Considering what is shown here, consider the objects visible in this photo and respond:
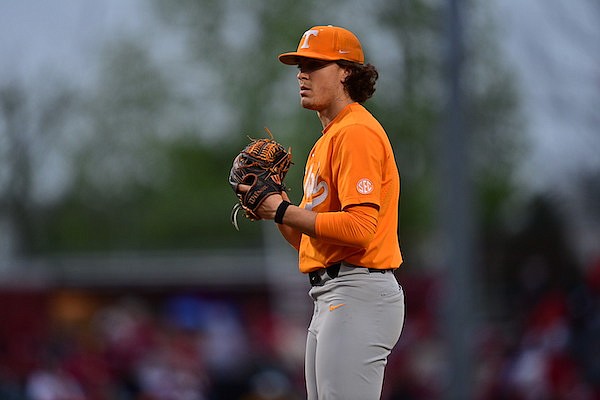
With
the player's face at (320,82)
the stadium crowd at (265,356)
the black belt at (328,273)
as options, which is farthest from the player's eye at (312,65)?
the stadium crowd at (265,356)

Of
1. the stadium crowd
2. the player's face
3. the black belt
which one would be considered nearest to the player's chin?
the player's face

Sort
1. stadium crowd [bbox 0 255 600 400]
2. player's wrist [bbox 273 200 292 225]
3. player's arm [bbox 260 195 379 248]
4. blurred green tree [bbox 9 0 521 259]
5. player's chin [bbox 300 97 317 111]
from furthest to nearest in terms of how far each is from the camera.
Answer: blurred green tree [bbox 9 0 521 259] < stadium crowd [bbox 0 255 600 400] < player's chin [bbox 300 97 317 111] < player's wrist [bbox 273 200 292 225] < player's arm [bbox 260 195 379 248]

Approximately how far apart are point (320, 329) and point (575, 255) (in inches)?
488

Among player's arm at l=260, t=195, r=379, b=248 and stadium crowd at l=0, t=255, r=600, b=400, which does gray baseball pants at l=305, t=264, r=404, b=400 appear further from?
stadium crowd at l=0, t=255, r=600, b=400

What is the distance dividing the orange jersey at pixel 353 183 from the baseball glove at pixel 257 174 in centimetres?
11

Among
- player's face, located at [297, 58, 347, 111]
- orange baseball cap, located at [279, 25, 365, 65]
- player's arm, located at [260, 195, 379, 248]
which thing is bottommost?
player's arm, located at [260, 195, 379, 248]

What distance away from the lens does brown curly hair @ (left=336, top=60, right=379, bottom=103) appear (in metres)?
3.44

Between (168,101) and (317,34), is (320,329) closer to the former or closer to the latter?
(317,34)

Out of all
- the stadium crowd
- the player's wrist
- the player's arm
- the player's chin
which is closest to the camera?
the player's arm

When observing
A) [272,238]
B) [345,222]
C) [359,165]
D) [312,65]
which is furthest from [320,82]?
[272,238]

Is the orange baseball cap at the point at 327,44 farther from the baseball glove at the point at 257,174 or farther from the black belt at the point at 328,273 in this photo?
the black belt at the point at 328,273

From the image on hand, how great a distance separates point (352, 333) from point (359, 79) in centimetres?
79

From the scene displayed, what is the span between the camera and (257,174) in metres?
3.42

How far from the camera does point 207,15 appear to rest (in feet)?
104
